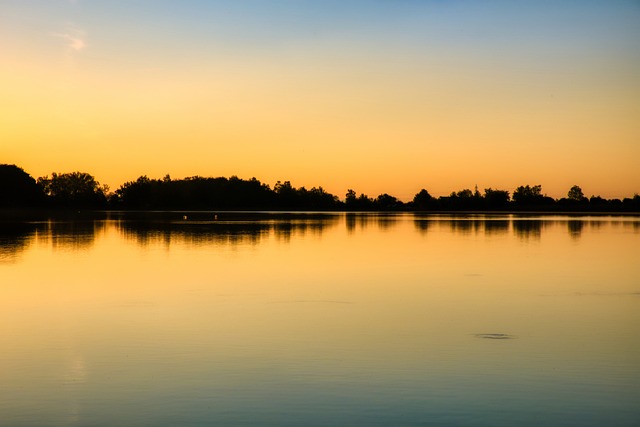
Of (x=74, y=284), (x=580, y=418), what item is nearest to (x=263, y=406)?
(x=580, y=418)

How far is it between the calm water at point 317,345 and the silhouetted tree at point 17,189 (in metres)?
146

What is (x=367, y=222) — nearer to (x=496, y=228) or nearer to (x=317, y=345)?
(x=496, y=228)

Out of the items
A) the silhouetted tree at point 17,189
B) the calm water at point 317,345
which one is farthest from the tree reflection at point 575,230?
the silhouetted tree at point 17,189

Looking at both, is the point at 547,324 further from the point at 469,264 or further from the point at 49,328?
the point at 469,264

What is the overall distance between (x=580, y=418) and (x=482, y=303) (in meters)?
9.69

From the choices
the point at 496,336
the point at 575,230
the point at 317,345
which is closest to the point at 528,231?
the point at 575,230

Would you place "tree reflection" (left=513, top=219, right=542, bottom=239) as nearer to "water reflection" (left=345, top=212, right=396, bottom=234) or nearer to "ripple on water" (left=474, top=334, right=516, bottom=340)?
"water reflection" (left=345, top=212, right=396, bottom=234)

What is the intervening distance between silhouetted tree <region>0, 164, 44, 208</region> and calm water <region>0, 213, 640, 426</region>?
14573 centimetres

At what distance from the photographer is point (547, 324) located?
1584 cm

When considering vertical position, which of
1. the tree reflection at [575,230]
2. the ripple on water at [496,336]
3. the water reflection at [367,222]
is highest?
the water reflection at [367,222]

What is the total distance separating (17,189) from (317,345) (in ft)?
541

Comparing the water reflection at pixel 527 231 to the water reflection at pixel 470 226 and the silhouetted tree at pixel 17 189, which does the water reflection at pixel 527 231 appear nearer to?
the water reflection at pixel 470 226

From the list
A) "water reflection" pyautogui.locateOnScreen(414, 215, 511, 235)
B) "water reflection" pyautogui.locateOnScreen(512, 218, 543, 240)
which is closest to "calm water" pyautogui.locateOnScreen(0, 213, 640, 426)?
"water reflection" pyautogui.locateOnScreen(512, 218, 543, 240)

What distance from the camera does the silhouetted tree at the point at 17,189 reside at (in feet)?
529
